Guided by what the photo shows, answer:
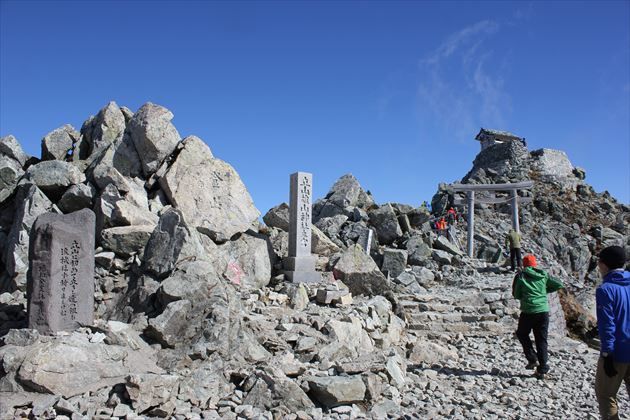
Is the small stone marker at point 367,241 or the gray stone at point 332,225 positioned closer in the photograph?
the small stone marker at point 367,241

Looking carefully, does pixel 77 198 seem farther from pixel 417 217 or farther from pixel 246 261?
pixel 417 217

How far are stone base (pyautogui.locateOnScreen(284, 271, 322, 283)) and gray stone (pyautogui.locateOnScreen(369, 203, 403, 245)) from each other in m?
8.64

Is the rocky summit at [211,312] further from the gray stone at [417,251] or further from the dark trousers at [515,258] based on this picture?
the dark trousers at [515,258]

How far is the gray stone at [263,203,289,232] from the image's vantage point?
1636 cm

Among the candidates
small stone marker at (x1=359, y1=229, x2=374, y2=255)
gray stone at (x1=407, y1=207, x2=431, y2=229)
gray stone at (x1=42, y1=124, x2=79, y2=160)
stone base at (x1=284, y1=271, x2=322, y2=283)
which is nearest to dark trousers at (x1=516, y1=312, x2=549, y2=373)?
stone base at (x1=284, y1=271, x2=322, y2=283)

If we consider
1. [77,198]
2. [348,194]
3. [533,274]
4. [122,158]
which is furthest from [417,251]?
[77,198]

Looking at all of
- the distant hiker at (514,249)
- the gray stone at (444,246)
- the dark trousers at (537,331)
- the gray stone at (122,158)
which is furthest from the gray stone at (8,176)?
the distant hiker at (514,249)

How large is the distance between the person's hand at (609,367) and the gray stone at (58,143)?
677 inches

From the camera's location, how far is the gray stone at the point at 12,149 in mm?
15836

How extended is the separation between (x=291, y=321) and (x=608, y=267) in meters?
6.00

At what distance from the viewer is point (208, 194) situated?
13.4m

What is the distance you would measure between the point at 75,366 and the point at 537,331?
7432mm

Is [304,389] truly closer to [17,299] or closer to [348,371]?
[348,371]

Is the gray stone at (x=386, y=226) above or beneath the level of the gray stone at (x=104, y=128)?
beneath
